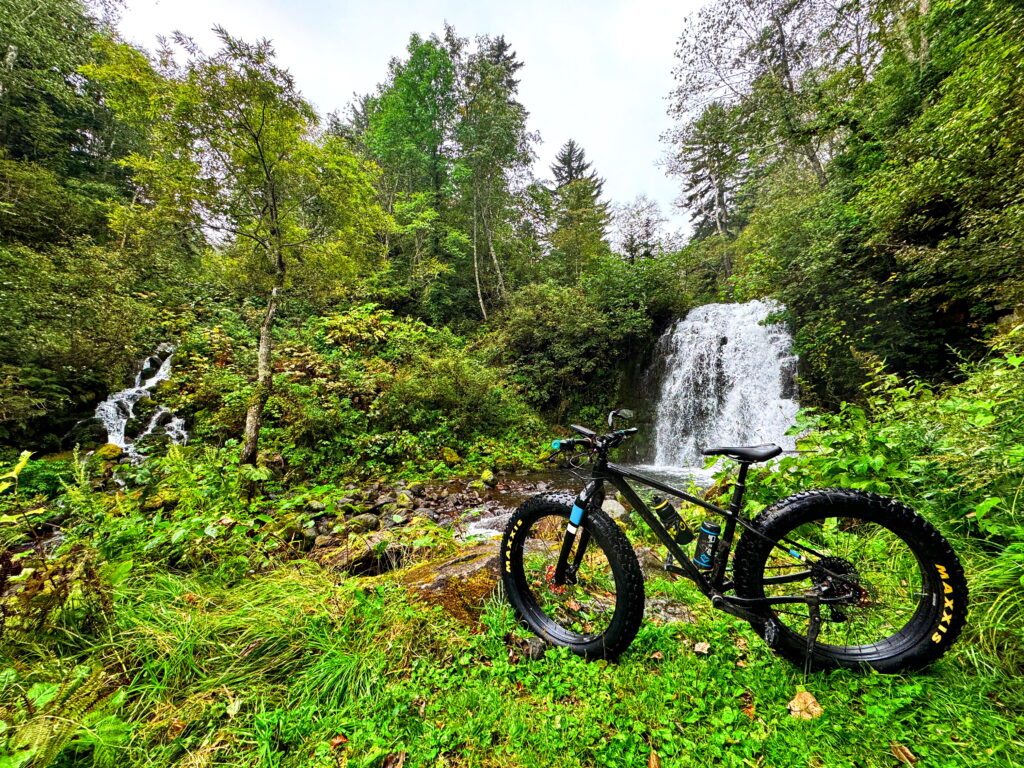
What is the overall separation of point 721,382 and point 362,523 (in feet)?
31.7

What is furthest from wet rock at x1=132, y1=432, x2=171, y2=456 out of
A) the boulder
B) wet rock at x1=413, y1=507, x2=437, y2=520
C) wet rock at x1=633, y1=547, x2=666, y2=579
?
wet rock at x1=633, y1=547, x2=666, y2=579

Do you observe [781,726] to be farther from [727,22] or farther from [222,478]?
[727,22]

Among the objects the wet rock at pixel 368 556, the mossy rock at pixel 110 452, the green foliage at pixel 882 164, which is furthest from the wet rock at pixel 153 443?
the green foliage at pixel 882 164

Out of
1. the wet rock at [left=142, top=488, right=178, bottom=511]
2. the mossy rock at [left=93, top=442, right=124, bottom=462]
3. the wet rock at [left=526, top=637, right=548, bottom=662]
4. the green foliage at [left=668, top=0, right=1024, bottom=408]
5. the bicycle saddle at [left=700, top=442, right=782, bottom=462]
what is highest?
the green foliage at [left=668, top=0, right=1024, bottom=408]

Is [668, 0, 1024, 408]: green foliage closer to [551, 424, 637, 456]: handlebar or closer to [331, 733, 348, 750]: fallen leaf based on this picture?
[551, 424, 637, 456]: handlebar

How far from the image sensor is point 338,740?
139 cm

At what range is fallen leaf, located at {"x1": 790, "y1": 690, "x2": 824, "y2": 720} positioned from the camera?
4.81ft

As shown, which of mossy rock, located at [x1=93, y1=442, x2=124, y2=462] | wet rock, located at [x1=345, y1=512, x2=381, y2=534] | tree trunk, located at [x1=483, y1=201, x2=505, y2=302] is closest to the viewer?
wet rock, located at [x1=345, y1=512, x2=381, y2=534]

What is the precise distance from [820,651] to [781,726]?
464 millimetres

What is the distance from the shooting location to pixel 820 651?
1673 mm

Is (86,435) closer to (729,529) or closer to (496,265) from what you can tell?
(729,529)

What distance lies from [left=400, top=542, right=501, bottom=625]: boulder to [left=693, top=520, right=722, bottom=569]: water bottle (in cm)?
127

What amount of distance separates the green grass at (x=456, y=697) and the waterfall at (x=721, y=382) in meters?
7.87

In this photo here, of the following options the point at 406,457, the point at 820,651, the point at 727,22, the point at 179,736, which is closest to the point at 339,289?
the point at 406,457
